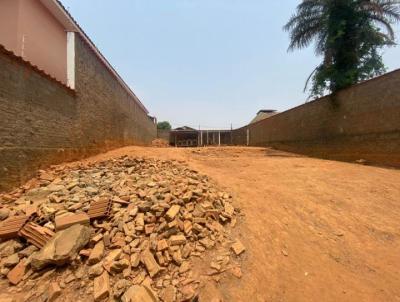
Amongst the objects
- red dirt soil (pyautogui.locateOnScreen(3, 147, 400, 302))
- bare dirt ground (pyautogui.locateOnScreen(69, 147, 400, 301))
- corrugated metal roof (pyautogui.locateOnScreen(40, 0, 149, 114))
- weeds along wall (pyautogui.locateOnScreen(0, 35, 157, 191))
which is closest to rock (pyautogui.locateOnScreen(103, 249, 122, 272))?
red dirt soil (pyautogui.locateOnScreen(3, 147, 400, 302))

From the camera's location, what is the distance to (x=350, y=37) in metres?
9.88

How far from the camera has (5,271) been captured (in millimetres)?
2740

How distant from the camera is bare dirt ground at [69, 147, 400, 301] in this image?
2.70 m

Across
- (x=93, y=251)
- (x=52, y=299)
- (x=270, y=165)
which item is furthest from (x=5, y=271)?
(x=270, y=165)

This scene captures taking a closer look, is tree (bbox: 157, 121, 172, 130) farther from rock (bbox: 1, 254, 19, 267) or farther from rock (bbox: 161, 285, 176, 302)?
rock (bbox: 161, 285, 176, 302)

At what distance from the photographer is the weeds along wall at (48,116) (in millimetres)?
4223

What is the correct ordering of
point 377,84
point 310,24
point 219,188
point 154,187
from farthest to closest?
1. point 310,24
2. point 377,84
3. point 219,188
4. point 154,187

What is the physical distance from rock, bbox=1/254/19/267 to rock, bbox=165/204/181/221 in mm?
1792

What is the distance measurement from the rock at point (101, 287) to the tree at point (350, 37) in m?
10.3

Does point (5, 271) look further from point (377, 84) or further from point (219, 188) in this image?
point (377, 84)

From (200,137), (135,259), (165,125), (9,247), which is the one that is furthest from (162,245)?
(165,125)

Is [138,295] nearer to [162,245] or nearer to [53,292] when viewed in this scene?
[162,245]

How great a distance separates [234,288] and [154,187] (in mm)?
2110

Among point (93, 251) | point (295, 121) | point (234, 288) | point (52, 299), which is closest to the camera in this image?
point (52, 299)
